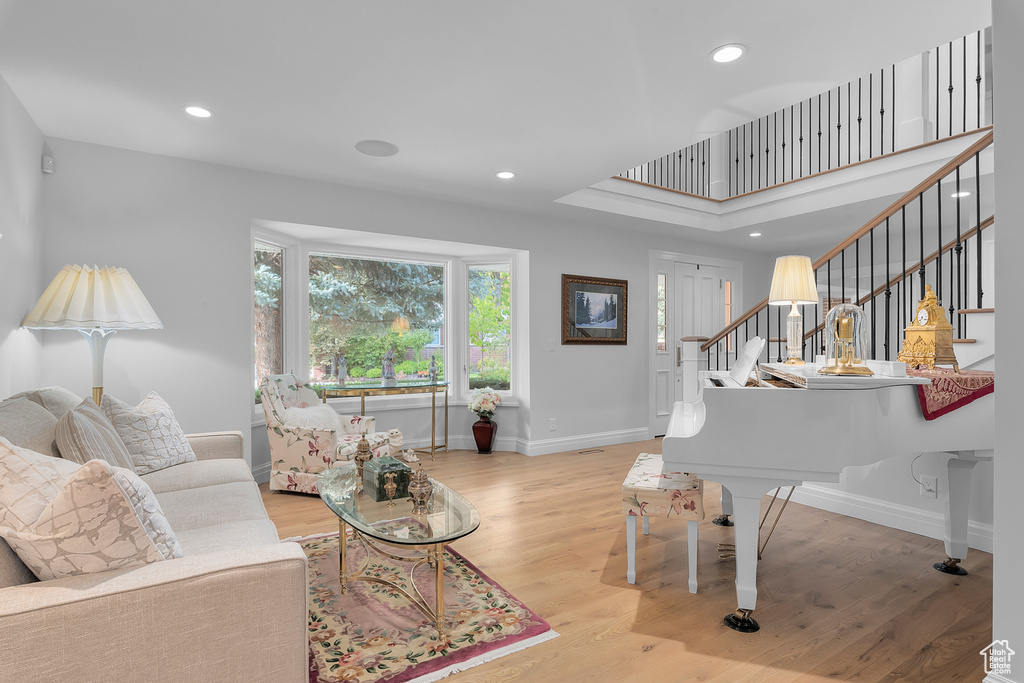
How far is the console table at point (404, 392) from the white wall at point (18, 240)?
77.3 inches

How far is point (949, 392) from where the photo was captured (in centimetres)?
199

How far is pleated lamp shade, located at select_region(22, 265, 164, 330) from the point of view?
272 cm

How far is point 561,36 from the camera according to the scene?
2201mm

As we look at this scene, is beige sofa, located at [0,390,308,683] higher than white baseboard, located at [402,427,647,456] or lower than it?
higher

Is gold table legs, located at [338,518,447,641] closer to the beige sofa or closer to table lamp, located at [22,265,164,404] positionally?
the beige sofa

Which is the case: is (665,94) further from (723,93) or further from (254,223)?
(254,223)

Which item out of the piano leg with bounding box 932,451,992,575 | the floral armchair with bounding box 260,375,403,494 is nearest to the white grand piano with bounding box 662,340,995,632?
the piano leg with bounding box 932,451,992,575

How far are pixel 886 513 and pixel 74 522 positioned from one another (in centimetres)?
383

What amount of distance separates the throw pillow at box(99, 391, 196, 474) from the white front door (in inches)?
186

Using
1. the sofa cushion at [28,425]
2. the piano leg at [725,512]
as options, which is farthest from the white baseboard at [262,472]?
the piano leg at [725,512]

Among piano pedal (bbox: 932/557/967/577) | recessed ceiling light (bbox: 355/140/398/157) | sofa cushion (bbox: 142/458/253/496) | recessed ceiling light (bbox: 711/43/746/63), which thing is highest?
recessed ceiling light (bbox: 355/140/398/157)

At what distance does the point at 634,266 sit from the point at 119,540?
17.5ft

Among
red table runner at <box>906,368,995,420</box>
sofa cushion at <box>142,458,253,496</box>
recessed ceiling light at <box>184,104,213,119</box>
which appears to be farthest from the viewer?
recessed ceiling light at <box>184,104,213,119</box>

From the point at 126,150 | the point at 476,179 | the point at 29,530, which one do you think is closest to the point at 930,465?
the point at 476,179
